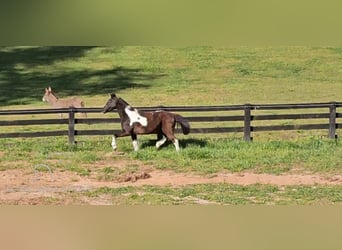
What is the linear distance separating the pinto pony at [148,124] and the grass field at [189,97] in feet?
1.07

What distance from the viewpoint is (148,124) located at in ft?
42.7

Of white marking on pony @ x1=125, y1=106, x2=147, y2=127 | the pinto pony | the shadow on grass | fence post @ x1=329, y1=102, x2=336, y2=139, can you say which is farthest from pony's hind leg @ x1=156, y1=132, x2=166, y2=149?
fence post @ x1=329, y1=102, x2=336, y2=139

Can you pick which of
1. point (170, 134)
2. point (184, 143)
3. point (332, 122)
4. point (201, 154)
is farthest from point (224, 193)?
point (332, 122)

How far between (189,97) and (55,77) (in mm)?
10151

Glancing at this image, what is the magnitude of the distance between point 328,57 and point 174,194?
98.0 ft

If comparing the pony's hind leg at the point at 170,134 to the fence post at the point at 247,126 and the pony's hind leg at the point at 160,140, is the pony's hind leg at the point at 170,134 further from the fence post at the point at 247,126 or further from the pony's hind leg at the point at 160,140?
the fence post at the point at 247,126

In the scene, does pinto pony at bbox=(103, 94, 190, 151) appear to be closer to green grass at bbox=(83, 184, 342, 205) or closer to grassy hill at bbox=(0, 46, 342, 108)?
green grass at bbox=(83, 184, 342, 205)

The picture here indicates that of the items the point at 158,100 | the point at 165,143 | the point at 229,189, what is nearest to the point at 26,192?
the point at 229,189

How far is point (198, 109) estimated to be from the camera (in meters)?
14.4

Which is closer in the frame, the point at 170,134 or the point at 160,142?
the point at 170,134

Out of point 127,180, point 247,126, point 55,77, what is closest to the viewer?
point 127,180

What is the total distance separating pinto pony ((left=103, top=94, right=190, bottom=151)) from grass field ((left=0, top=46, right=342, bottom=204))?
1.07 ft

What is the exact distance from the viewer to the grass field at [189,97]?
9.77m

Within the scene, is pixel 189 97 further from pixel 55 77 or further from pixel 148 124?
pixel 148 124
